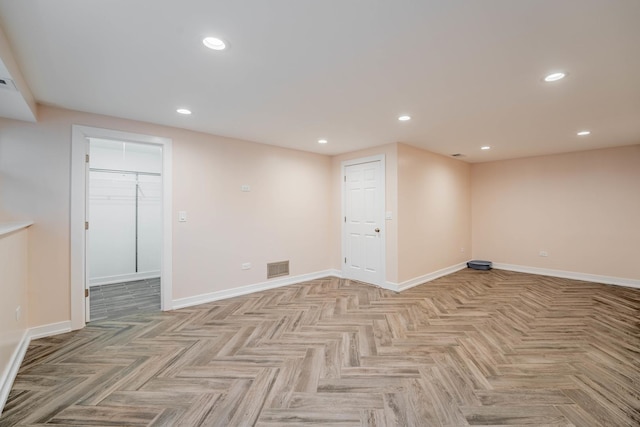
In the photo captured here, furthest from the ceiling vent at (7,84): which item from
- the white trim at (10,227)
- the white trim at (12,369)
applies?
the white trim at (12,369)

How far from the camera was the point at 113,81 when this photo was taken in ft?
8.13

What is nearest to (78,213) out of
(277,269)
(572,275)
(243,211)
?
(243,211)

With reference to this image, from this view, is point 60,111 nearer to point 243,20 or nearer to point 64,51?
point 64,51

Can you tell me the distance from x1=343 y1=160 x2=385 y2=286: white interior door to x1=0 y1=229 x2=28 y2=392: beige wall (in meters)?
4.35

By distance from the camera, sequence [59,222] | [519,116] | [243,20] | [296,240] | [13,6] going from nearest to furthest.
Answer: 1. [13,6]
2. [243,20]
3. [59,222]
4. [519,116]
5. [296,240]

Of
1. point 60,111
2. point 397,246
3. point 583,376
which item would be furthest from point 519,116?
point 60,111

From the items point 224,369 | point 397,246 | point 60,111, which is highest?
point 60,111

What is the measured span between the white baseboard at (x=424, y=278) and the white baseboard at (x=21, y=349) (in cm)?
428

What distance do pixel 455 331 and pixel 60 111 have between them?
4953mm

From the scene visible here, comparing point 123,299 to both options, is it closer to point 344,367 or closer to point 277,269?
point 277,269

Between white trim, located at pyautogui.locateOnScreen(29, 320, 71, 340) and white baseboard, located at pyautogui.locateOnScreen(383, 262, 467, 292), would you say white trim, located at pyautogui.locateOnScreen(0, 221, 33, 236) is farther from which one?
white baseboard, located at pyautogui.locateOnScreen(383, 262, 467, 292)

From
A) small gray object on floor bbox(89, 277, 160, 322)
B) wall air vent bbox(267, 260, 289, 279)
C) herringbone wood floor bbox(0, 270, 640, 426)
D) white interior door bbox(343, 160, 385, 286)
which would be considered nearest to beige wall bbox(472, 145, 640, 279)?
herringbone wood floor bbox(0, 270, 640, 426)

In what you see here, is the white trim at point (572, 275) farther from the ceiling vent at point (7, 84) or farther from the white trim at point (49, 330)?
the ceiling vent at point (7, 84)

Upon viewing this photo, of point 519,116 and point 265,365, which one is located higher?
point 519,116
